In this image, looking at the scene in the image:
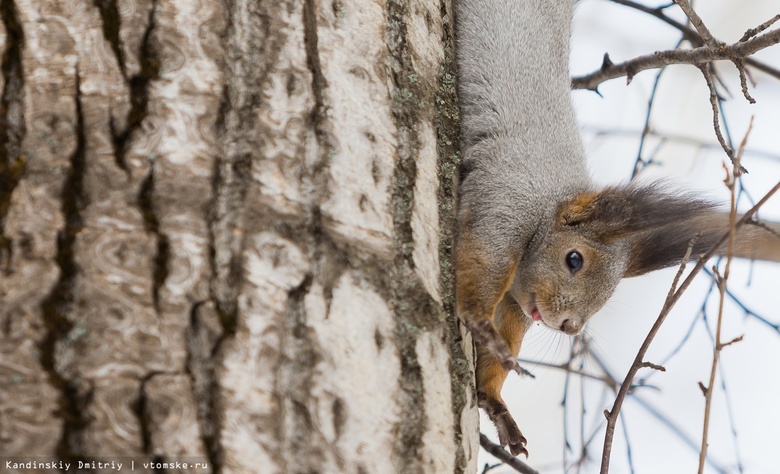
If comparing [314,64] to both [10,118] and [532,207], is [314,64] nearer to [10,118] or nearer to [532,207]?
[10,118]

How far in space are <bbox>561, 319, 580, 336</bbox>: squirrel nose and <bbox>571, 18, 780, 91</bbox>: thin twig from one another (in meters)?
0.73

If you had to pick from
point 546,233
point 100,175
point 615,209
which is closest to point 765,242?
point 615,209

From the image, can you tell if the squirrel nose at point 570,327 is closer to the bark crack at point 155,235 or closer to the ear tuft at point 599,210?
the ear tuft at point 599,210

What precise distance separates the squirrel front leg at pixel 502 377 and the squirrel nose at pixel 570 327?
0.21 m

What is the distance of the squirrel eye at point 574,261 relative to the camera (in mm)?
2277

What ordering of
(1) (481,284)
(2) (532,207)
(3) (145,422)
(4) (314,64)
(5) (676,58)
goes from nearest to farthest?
(3) (145,422) < (4) (314,64) < (5) (676,58) < (1) (481,284) < (2) (532,207)

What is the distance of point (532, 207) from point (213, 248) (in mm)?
1371

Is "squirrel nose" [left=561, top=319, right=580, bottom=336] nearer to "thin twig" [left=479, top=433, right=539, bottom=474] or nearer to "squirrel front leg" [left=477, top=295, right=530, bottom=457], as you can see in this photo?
"squirrel front leg" [left=477, top=295, right=530, bottom=457]

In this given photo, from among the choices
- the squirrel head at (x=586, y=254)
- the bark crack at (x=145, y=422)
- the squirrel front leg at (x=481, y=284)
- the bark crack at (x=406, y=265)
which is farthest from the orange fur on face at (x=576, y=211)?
the bark crack at (x=145, y=422)

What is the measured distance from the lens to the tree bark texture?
0.98 m

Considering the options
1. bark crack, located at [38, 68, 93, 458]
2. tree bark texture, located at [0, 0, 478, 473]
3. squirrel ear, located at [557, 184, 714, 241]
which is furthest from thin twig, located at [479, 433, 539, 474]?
bark crack, located at [38, 68, 93, 458]

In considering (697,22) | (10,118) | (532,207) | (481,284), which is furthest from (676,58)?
(10,118)

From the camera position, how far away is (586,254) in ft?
7.51

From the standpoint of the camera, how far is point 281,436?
1031 millimetres
